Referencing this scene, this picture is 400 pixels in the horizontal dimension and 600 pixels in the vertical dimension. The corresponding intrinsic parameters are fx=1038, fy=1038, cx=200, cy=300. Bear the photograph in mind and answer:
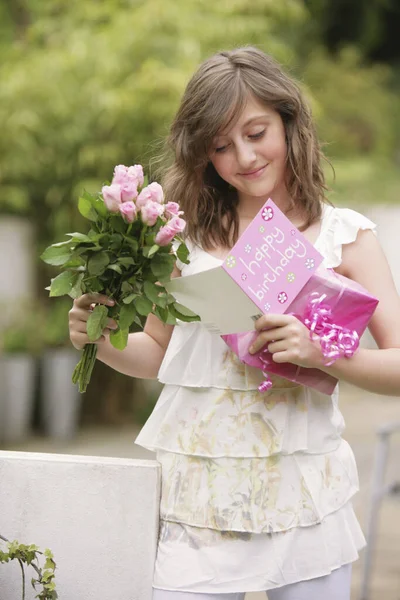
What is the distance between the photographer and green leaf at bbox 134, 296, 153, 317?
1.74 m

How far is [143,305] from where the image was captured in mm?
1741

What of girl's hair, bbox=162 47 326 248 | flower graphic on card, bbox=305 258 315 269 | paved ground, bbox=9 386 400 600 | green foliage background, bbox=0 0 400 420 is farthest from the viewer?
green foliage background, bbox=0 0 400 420

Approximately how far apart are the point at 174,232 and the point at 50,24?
6431 mm

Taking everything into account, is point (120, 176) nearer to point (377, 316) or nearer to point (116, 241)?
point (116, 241)

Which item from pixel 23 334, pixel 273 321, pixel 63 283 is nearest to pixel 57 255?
pixel 63 283

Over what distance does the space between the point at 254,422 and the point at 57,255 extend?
0.48m

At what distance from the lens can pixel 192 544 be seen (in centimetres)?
188

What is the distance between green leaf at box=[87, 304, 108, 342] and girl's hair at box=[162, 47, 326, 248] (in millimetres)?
327

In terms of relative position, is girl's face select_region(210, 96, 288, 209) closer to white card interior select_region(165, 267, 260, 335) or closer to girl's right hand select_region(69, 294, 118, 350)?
white card interior select_region(165, 267, 260, 335)

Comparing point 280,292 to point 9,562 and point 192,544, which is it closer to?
point 192,544

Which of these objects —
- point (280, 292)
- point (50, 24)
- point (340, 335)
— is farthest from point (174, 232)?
point (50, 24)

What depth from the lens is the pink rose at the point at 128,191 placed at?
171 cm

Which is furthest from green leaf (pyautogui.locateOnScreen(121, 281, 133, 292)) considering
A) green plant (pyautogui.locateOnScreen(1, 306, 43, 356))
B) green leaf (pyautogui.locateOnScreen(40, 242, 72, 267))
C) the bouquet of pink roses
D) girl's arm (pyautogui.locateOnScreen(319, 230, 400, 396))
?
green plant (pyautogui.locateOnScreen(1, 306, 43, 356))

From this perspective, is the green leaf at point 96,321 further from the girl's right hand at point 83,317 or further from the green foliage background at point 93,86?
the green foliage background at point 93,86
